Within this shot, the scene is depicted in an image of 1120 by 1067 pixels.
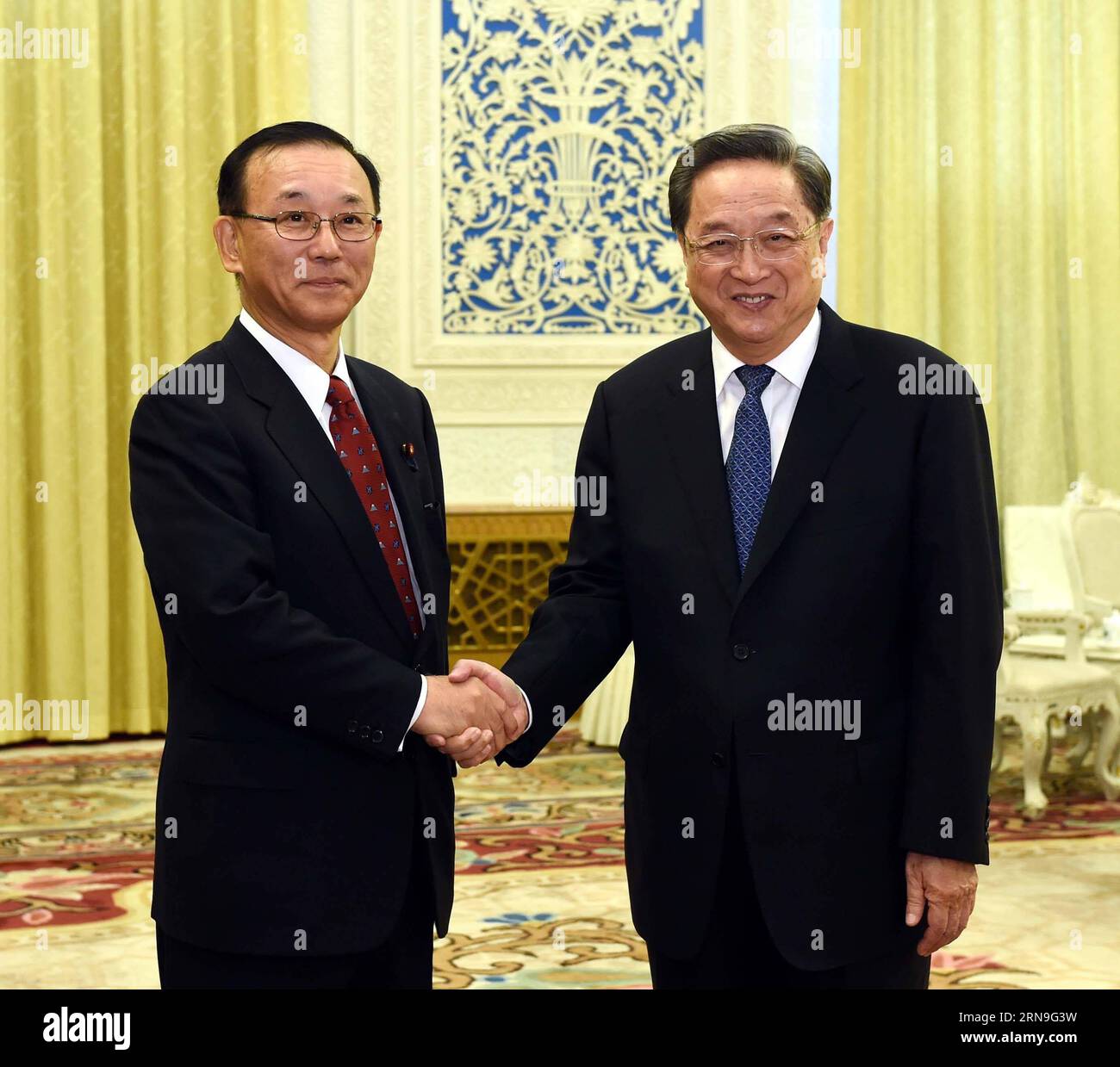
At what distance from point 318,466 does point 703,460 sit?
19.7 inches

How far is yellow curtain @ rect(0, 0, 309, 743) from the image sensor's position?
229 inches

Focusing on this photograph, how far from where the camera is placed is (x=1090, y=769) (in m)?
5.43

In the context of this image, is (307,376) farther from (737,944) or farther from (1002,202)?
(1002,202)

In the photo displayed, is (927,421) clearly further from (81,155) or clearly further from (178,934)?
(81,155)

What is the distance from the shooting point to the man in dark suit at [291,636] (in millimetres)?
1700

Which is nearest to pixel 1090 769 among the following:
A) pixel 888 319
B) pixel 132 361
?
pixel 888 319

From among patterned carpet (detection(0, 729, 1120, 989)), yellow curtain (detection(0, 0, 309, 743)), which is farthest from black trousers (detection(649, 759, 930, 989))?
yellow curtain (detection(0, 0, 309, 743))

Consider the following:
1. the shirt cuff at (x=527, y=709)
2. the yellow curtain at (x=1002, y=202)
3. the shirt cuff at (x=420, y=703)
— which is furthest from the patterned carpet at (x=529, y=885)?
the yellow curtain at (x=1002, y=202)

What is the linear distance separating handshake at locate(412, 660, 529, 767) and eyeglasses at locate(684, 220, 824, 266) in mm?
A: 629

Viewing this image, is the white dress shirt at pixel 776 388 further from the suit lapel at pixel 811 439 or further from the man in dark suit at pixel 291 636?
the man in dark suit at pixel 291 636

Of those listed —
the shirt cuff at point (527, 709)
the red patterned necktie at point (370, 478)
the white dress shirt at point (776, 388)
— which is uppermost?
the white dress shirt at point (776, 388)

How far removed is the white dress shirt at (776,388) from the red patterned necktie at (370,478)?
0.45 meters

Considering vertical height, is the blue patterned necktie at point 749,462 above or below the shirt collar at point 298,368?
below

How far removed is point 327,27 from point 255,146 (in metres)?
4.70
